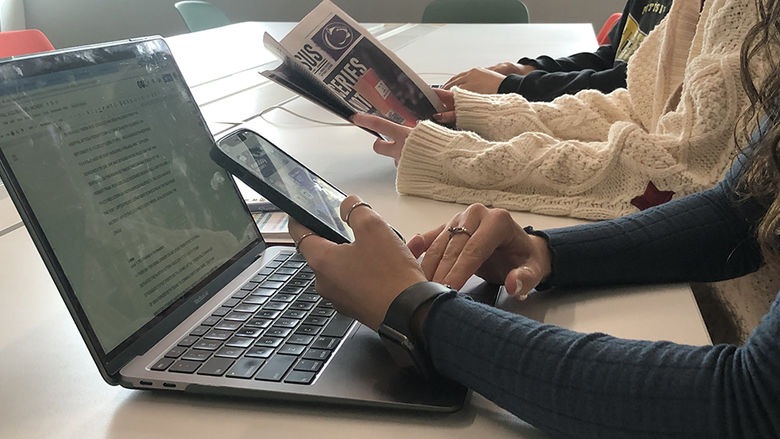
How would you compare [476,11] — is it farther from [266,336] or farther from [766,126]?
[266,336]

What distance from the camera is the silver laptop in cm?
46

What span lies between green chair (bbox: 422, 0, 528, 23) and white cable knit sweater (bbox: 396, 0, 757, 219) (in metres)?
2.15

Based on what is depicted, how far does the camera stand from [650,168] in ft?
2.44

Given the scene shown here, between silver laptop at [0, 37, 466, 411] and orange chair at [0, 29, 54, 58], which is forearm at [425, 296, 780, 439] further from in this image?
orange chair at [0, 29, 54, 58]

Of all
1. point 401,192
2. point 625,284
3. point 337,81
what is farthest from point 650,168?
point 337,81

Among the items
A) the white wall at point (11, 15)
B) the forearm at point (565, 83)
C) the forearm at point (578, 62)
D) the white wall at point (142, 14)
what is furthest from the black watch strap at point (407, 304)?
the white wall at point (11, 15)

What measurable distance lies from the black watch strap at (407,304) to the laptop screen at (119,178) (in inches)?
7.1

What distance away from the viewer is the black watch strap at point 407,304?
479 millimetres

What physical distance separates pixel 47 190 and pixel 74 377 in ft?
0.47

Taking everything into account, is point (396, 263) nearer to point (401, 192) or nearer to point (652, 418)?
point (652, 418)

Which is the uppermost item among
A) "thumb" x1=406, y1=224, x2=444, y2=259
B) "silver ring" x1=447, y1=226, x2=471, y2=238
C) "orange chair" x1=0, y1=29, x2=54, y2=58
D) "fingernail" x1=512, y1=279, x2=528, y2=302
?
"orange chair" x1=0, y1=29, x2=54, y2=58

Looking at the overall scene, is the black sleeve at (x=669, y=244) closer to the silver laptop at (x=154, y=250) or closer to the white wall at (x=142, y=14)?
the silver laptop at (x=154, y=250)

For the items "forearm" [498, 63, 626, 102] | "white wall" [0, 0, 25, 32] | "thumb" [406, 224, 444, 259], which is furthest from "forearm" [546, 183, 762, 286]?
"white wall" [0, 0, 25, 32]

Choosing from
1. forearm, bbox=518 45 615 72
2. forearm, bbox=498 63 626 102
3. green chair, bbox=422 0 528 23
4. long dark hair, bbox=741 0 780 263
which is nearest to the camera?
long dark hair, bbox=741 0 780 263
